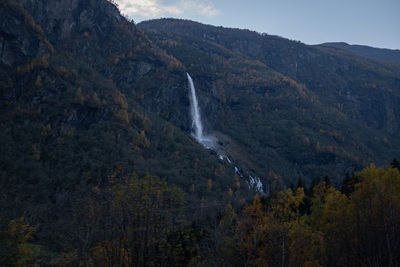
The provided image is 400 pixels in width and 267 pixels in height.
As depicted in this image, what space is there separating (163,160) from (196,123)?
4451 centimetres

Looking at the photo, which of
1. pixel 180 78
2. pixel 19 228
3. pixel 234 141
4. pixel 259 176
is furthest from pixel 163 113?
pixel 19 228

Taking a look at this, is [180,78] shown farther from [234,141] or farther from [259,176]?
[259,176]

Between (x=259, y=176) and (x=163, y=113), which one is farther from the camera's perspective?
(x=163, y=113)

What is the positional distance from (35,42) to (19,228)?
4194 inches

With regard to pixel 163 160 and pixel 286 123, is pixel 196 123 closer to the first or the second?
pixel 163 160

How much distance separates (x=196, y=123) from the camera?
132625 mm

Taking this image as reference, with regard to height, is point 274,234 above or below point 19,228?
above

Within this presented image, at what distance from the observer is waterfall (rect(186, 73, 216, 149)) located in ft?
407

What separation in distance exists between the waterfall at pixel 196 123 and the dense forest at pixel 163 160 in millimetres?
4113

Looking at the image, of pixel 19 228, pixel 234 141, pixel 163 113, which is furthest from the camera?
pixel 234 141

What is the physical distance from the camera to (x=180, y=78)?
14050 cm

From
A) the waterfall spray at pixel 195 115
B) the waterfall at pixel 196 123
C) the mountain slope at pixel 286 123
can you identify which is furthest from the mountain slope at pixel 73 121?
the mountain slope at pixel 286 123

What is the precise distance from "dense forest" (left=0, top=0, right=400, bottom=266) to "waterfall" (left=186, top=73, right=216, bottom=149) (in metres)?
4.11

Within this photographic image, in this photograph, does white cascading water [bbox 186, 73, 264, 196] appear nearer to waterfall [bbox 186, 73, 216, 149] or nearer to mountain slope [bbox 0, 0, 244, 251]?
waterfall [bbox 186, 73, 216, 149]
